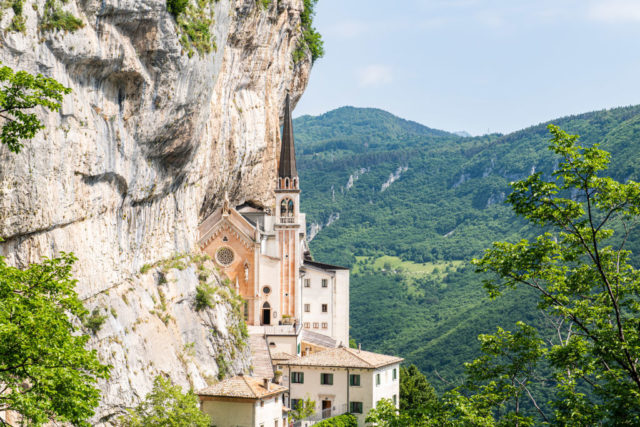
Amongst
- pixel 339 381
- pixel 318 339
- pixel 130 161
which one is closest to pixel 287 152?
pixel 318 339

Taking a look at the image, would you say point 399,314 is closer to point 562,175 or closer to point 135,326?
point 135,326

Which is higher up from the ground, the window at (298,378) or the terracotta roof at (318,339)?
the terracotta roof at (318,339)

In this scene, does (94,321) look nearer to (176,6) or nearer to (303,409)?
(176,6)

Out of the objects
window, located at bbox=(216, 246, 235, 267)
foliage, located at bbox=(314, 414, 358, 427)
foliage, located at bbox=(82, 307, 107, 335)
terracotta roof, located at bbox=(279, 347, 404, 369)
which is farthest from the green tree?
foliage, located at bbox=(82, 307, 107, 335)

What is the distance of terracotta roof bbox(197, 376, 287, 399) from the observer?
4462 cm

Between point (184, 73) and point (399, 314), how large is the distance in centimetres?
10099

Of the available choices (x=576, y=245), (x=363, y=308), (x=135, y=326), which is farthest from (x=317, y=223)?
(x=576, y=245)

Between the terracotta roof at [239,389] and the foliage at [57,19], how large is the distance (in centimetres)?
1990

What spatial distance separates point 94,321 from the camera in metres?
36.8

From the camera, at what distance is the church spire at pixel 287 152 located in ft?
227

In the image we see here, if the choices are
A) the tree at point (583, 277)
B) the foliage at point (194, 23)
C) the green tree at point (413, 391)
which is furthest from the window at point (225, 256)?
the tree at point (583, 277)

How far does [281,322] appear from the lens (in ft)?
217

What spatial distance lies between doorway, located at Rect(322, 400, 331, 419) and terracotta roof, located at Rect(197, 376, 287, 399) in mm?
8642

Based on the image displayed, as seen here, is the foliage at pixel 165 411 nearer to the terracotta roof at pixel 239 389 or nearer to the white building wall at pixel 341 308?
the terracotta roof at pixel 239 389
